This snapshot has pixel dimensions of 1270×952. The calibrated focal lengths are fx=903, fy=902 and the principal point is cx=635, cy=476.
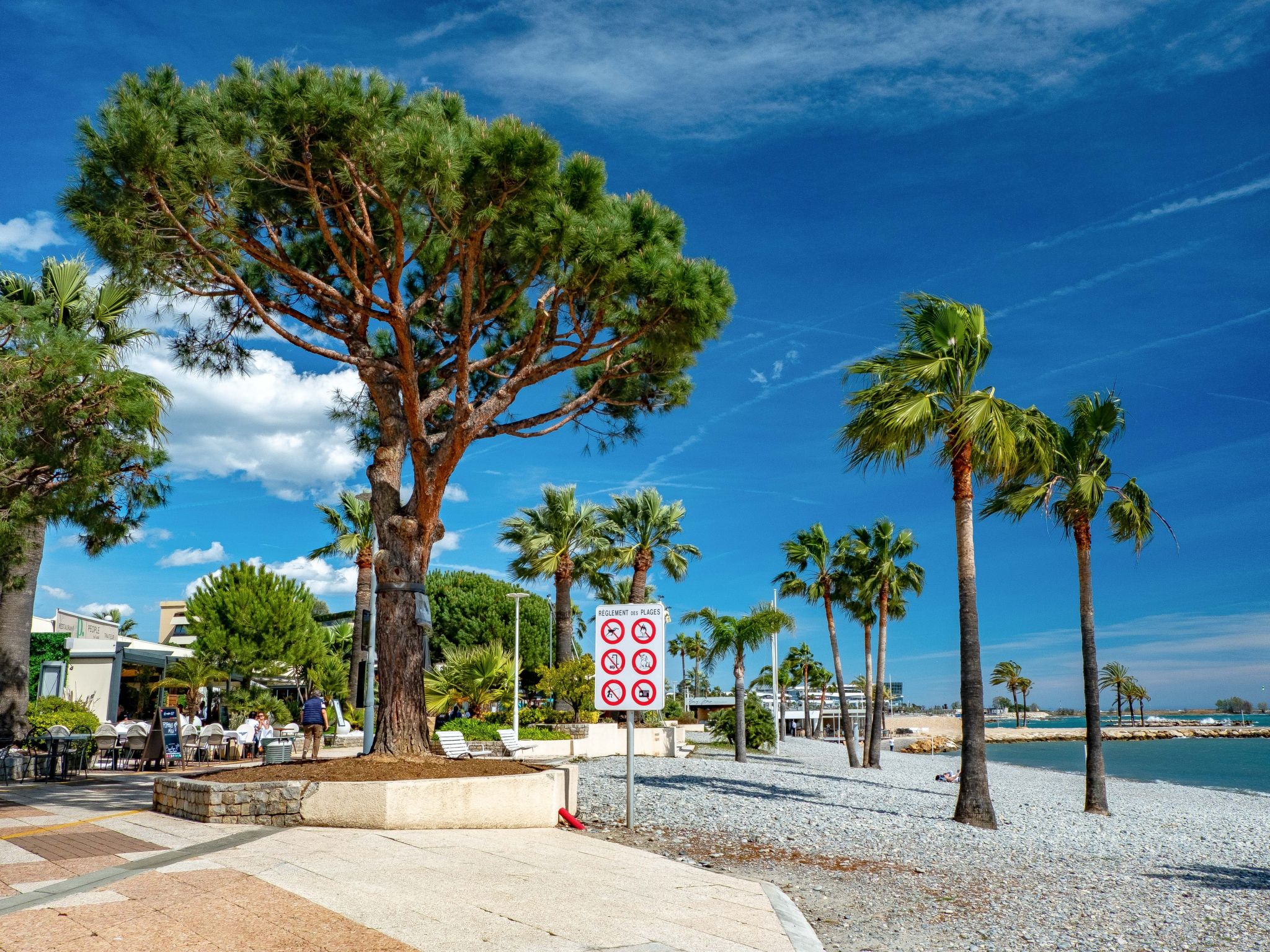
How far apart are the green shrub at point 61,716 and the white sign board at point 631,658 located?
14451 mm

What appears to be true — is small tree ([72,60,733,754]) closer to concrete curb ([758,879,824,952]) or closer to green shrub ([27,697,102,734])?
concrete curb ([758,879,824,952])

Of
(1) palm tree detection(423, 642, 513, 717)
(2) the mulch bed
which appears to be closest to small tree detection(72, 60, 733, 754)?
(2) the mulch bed

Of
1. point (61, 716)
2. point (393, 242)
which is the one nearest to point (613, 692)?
point (393, 242)

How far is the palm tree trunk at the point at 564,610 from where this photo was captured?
30.9 m

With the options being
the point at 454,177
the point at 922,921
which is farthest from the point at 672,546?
the point at 922,921

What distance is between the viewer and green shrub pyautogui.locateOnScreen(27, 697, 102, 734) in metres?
20.3

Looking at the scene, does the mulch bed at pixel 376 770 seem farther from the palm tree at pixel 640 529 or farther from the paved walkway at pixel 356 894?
the palm tree at pixel 640 529

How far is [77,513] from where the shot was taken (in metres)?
12.4

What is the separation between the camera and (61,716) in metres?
21.2

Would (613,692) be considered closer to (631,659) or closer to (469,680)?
(631,659)

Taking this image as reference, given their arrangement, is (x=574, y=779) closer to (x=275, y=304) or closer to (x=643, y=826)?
(x=643, y=826)

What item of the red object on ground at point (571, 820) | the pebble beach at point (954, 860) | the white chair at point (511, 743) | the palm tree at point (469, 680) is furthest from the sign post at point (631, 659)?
the palm tree at point (469, 680)

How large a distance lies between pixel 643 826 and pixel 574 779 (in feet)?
3.52

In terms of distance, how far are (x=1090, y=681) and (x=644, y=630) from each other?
13327mm
